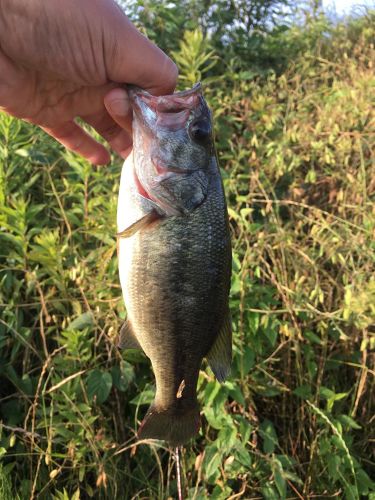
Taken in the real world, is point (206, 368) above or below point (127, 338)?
below

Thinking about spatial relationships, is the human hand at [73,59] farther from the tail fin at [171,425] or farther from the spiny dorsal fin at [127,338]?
the tail fin at [171,425]

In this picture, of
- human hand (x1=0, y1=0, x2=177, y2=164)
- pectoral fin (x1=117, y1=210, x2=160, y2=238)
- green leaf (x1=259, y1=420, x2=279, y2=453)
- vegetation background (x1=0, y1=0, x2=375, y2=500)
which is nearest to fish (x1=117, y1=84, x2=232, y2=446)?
pectoral fin (x1=117, y1=210, x2=160, y2=238)

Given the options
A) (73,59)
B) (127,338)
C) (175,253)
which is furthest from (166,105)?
(127,338)

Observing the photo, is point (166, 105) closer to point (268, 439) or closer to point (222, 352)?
point (222, 352)

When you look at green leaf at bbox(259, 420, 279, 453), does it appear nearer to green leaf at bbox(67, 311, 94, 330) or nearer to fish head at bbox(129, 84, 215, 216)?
green leaf at bbox(67, 311, 94, 330)

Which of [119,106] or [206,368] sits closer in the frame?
[119,106]

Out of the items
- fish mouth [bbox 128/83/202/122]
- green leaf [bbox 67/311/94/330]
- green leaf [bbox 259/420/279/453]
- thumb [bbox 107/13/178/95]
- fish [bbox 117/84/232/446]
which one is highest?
thumb [bbox 107/13/178/95]

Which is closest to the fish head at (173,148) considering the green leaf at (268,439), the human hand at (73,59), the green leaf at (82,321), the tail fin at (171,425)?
the human hand at (73,59)
